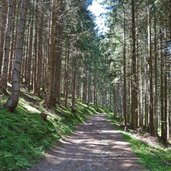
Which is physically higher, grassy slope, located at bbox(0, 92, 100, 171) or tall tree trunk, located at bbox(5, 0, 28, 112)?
tall tree trunk, located at bbox(5, 0, 28, 112)

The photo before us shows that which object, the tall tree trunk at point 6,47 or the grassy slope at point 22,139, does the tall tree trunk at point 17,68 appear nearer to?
the grassy slope at point 22,139

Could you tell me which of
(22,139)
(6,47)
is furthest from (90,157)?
(6,47)

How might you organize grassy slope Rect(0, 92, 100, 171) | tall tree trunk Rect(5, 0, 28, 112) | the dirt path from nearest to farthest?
grassy slope Rect(0, 92, 100, 171), the dirt path, tall tree trunk Rect(5, 0, 28, 112)

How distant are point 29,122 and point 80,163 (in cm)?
425

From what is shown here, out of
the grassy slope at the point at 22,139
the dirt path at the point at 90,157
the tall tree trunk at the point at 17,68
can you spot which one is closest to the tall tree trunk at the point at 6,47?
the grassy slope at the point at 22,139

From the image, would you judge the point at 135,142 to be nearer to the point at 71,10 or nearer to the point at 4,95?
the point at 4,95

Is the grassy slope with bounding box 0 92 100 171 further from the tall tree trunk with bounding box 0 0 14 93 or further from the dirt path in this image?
the tall tree trunk with bounding box 0 0 14 93

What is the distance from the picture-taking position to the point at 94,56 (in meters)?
43.4

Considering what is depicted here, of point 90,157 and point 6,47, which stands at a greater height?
point 6,47

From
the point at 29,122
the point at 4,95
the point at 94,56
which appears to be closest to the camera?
the point at 29,122

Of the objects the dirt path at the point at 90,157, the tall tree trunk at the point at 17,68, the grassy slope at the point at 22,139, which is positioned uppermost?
the tall tree trunk at the point at 17,68

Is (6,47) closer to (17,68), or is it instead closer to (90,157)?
(17,68)

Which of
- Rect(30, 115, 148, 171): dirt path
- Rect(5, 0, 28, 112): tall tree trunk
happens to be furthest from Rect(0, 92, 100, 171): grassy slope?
Rect(5, 0, 28, 112): tall tree trunk

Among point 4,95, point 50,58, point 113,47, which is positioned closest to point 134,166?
point 4,95
